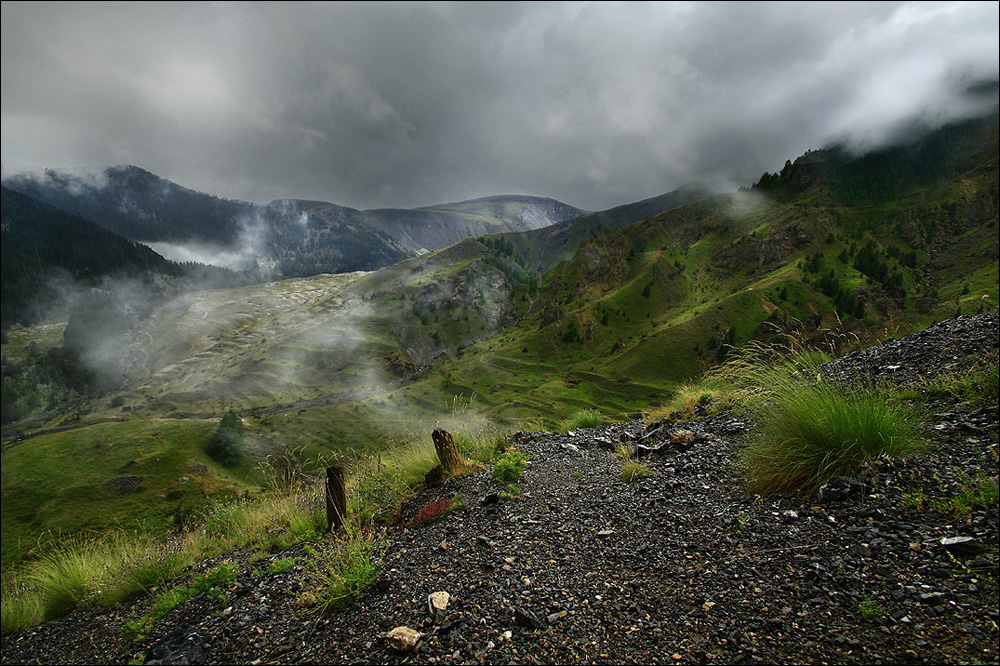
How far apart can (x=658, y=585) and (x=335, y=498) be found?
16.0ft

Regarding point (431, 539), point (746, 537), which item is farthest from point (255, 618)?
point (746, 537)

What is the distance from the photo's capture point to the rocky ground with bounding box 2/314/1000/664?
2689 millimetres

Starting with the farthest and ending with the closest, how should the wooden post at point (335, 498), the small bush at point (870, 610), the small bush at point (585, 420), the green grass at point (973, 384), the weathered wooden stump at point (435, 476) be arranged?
the small bush at point (585, 420), the weathered wooden stump at point (435, 476), the wooden post at point (335, 498), the green grass at point (973, 384), the small bush at point (870, 610)

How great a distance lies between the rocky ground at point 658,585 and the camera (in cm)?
269

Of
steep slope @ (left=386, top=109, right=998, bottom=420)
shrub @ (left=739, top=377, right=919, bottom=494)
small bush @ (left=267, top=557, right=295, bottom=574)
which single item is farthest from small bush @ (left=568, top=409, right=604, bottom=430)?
steep slope @ (left=386, top=109, right=998, bottom=420)

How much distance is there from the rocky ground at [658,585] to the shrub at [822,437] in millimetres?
225

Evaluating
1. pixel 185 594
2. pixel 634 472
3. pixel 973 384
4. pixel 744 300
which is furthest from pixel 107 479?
pixel 744 300

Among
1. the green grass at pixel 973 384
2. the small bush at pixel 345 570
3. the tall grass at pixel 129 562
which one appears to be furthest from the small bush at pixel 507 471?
the green grass at pixel 973 384

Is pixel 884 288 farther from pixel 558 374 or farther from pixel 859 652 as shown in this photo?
pixel 859 652

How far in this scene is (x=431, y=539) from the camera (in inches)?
207

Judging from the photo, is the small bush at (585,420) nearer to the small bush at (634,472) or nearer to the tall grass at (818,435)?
the small bush at (634,472)

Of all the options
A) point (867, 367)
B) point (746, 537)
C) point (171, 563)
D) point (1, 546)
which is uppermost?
point (867, 367)

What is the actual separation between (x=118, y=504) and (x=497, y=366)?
118 m

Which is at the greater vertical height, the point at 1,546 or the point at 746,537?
the point at 746,537
